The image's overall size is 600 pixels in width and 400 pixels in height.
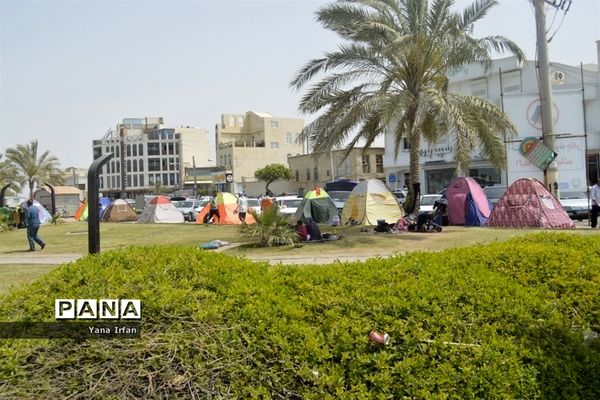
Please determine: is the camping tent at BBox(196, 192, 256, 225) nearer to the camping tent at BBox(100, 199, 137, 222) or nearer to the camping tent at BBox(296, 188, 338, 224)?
the camping tent at BBox(296, 188, 338, 224)

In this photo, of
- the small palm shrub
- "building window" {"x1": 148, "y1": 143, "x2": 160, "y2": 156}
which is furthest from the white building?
"building window" {"x1": 148, "y1": 143, "x2": 160, "y2": 156}

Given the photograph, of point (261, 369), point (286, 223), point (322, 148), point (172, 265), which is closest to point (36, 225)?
point (286, 223)

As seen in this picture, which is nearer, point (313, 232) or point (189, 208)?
point (313, 232)

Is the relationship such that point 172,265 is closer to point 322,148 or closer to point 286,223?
point 286,223

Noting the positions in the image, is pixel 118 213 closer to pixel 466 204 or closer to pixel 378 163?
pixel 466 204

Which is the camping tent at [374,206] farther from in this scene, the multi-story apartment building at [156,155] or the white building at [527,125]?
the multi-story apartment building at [156,155]

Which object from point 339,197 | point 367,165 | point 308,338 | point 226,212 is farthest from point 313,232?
point 367,165

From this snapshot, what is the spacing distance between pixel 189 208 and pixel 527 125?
76.8 ft

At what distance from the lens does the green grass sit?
10302mm

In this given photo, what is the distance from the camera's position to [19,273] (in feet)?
38.3

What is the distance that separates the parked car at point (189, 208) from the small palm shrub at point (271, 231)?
21377 mm

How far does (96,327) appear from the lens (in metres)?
3.17

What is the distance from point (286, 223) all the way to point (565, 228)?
8858mm

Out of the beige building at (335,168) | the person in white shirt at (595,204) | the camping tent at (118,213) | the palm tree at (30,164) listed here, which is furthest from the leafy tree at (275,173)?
the person in white shirt at (595,204)
